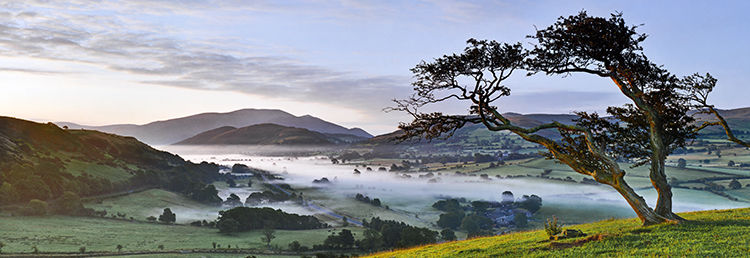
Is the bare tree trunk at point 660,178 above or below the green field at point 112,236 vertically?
above

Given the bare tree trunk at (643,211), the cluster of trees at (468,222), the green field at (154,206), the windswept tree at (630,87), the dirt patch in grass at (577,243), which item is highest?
the windswept tree at (630,87)

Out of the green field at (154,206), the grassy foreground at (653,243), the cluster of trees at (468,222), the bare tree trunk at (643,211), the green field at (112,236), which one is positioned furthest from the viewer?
the green field at (154,206)

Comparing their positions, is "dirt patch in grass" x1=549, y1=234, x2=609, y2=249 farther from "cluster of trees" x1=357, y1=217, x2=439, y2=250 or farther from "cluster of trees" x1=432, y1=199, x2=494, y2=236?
"cluster of trees" x1=432, y1=199, x2=494, y2=236

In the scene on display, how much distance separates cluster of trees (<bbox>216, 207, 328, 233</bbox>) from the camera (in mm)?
126156

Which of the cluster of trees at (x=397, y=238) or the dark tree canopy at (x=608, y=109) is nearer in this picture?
the dark tree canopy at (x=608, y=109)

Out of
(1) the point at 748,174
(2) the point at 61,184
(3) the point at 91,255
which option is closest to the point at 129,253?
(3) the point at 91,255

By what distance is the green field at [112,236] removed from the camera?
96.2 meters

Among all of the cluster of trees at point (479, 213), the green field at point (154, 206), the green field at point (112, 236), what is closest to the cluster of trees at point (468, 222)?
the cluster of trees at point (479, 213)

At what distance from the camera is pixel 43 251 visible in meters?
88.6

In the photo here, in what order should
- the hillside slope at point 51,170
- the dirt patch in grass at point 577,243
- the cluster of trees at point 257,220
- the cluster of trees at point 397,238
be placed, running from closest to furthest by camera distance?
the dirt patch in grass at point 577,243 < the cluster of trees at point 397,238 < the cluster of trees at point 257,220 < the hillside slope at point 51,170

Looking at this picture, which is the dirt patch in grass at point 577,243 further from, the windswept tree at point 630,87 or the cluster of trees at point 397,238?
the cluster of trees at point 397,238

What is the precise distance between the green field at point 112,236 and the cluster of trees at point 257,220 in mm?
3841

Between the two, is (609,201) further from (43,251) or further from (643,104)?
(43,251)

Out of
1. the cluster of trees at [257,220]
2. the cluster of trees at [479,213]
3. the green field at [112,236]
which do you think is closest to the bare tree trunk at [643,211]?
the green field at [112,236]
